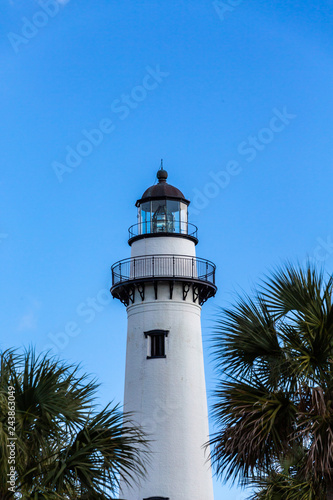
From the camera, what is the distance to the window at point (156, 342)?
3112cm

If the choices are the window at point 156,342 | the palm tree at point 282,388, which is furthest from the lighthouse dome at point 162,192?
the palm tree at point 282,388

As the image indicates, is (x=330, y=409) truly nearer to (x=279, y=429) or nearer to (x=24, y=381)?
(x=279, y=429)

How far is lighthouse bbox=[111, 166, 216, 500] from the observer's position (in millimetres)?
29625

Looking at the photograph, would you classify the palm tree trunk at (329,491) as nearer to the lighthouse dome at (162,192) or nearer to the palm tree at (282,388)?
the palm tree at (282,388)

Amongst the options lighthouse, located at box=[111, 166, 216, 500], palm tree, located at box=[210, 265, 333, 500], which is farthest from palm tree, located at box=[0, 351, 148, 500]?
lighthouse, located at box=[111, 166, 216, 500]

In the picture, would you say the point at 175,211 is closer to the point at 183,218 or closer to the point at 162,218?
the point at 183,218

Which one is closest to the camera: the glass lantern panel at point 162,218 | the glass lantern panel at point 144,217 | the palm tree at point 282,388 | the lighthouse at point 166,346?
the palm tree at point 282,388

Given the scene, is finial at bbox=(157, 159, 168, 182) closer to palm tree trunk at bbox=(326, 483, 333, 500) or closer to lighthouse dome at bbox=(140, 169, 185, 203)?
lighthouse dome at bbox=(140, 169, 185, 203)

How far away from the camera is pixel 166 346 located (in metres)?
31.1

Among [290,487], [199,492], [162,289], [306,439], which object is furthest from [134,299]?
[306,439]

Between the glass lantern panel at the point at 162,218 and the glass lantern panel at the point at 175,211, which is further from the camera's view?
the glass lantern panel at the point at 175,211

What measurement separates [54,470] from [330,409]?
4739 mm

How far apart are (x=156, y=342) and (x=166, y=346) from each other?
0.42 m

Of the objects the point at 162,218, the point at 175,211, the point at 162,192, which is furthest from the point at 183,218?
the point at 162,192
